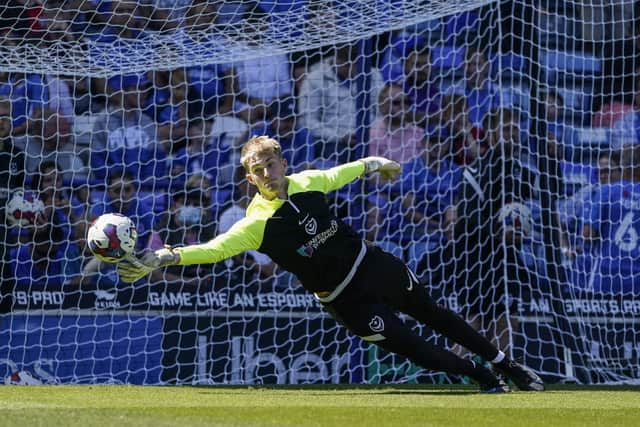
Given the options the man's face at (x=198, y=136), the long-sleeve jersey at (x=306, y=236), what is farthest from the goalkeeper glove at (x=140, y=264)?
the man's face at (x=198, y=136)

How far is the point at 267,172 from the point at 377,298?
956mm

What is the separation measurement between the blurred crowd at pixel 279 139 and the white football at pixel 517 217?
0.6 inches

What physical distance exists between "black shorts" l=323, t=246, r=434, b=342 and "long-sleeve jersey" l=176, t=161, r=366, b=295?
0.22ft

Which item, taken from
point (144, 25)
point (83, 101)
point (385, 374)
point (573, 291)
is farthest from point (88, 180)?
point (573, 291)

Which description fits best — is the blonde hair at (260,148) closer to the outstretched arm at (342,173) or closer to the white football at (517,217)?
the outstretched arm at (342,173)

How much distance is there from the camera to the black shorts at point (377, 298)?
618cm

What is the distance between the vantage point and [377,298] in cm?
627

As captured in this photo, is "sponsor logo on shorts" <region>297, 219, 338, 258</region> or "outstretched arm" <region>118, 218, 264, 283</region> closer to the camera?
"outstretched arm" <region>118, 218, 264, 283</region>

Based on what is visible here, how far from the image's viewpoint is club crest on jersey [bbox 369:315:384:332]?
20.2ft

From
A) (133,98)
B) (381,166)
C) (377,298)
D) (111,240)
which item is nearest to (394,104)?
(133,98)

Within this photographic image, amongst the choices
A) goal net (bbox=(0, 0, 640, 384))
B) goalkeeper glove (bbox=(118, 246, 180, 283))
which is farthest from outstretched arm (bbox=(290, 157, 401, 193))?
goal net (bbox=(0, 0, 640, 384))

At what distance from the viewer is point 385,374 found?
→ 28.2 feet

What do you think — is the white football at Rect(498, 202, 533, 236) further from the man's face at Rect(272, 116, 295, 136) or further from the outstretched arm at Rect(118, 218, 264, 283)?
the outstretched arm at Rect(118, 218, 264, 283)

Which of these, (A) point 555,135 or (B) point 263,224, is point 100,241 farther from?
(A) point 555,135
